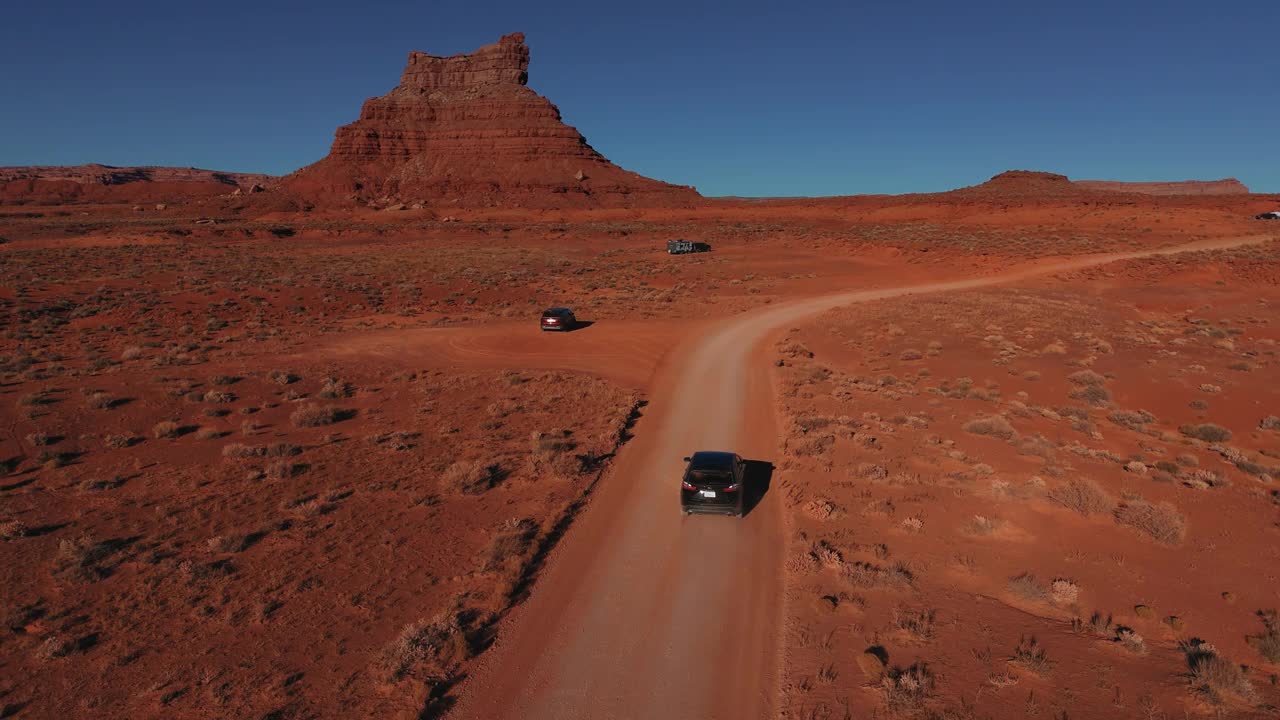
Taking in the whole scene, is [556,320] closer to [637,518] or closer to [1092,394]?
[637,518]

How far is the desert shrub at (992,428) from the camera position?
1848 cm

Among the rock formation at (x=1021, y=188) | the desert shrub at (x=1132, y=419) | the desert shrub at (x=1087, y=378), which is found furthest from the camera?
the rock formation at (x=1021, y=188)

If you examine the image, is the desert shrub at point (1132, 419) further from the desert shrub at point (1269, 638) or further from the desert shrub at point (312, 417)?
the desert shrub at point (312, 417)

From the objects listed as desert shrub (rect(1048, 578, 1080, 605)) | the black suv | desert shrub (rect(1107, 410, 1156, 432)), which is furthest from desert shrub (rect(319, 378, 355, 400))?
desert shrub (rect(1107, 410, 1156, 432))

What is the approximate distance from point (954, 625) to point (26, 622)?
1605 cm

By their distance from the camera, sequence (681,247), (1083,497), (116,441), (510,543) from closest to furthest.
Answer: (510,543)
(1083,497)
(116,441)
(681,247)

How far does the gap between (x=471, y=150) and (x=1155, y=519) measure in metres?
140

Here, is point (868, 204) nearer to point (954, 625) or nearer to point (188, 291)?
point (188, 291)

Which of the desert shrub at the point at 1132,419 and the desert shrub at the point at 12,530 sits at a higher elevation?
the desert shrub at the point at 1132,419

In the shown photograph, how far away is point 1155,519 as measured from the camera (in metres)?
12.9

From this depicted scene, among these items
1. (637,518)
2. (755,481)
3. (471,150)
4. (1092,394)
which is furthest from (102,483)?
(471,150)

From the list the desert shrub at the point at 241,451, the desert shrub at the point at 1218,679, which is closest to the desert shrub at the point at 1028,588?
the desert shrub at the point at 1218,679

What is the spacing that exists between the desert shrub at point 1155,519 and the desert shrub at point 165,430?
86.6ft

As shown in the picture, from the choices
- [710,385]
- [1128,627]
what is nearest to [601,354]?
[710,385]
